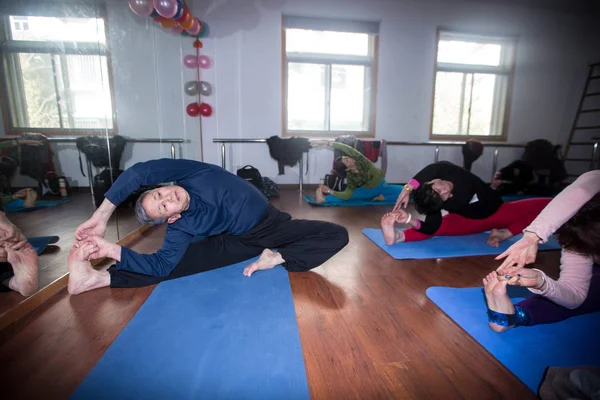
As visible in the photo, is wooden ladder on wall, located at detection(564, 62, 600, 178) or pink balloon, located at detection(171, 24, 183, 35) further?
wooden ladder on wall, located at detection(564, 62, 600, 178)

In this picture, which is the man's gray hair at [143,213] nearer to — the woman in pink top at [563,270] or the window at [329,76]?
the woman in pink top at [563,270]

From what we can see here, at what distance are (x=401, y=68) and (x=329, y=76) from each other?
113 cm

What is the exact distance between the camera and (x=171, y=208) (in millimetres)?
1295

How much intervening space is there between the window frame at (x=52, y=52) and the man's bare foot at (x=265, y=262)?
1167mm

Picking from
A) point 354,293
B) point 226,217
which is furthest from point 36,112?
point 354,293

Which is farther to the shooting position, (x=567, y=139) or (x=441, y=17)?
(x=567, y=139)

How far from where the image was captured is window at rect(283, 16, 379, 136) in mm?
4465

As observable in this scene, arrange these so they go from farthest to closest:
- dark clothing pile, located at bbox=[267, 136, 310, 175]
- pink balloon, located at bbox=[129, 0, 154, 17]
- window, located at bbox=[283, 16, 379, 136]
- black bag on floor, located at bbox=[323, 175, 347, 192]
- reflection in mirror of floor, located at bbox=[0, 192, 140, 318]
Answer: window, located at bbox=[283, 16, 379, 136] < dark clothing pile, located at bbox=[267, 136, 310, 175] < black bag on floor, located at bbox=[323, 175, 347, 192] < pink balloon, located at bbox=[129, 0, 154, 17] < reflection in mirror of floor, located at bbox=[0, 192, 140, 318]

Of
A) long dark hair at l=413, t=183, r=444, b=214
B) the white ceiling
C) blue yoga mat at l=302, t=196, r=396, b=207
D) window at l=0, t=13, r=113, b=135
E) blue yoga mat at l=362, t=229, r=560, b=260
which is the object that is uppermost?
the white ceiling

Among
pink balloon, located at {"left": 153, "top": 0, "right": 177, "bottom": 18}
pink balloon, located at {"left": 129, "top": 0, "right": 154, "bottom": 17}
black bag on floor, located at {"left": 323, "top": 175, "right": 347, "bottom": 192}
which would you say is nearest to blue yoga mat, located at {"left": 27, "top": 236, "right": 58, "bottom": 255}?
pink balloon, located at {"left": 129, "top": 0, "right": 154, "bottom": 17}

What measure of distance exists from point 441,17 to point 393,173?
2478 mm

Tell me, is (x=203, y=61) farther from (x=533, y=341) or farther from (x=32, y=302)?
(x=533, y=341)

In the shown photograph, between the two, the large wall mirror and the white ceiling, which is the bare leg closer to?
the large wall mirror

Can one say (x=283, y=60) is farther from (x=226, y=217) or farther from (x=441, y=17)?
(x=226, y=217)
